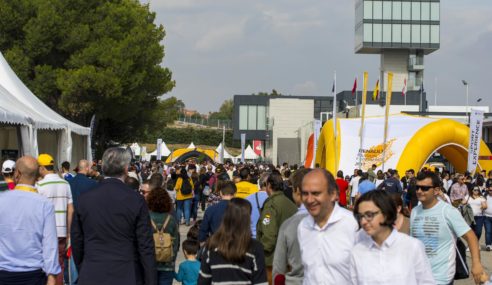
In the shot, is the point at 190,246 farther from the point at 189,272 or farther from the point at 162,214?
the point at 162,214

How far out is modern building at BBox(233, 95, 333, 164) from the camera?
8100cm

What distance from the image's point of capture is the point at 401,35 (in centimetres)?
8131

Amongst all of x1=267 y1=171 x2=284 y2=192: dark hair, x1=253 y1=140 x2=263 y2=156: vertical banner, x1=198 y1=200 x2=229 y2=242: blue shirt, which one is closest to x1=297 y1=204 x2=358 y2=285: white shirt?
x1=198 y1=200 x2=229 y2=242: blue shirt

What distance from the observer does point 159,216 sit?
7.95 metres

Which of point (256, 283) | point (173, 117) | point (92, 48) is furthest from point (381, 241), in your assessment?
point (173, 117)

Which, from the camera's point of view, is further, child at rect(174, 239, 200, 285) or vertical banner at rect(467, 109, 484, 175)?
vertical banner at rect(467, 109, 484, 175)

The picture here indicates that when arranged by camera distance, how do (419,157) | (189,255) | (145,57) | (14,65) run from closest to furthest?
1. (189,255)
2. (419,157)
3. (14,65)
4. (145,57)

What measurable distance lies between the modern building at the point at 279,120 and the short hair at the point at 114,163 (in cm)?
6766

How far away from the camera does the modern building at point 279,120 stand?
266 ft

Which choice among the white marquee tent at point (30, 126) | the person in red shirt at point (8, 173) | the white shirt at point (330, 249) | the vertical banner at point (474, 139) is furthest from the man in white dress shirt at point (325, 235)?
the vertical banner at point (474, 139)

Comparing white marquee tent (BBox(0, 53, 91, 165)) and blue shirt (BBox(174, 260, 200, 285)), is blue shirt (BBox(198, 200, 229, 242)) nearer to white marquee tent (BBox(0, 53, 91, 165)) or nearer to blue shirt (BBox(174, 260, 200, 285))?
blue shirt (BBox(174, 260, 200, 285))

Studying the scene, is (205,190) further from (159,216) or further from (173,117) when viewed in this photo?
(173,117)

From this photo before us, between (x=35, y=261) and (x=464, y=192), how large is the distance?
1225 centimetres

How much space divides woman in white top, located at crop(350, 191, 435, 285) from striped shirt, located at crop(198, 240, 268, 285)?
723 millimetres
